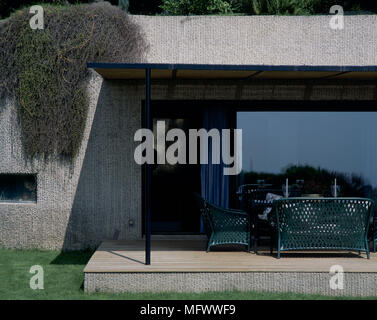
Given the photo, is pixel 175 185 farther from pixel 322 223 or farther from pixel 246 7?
pixel 246 7

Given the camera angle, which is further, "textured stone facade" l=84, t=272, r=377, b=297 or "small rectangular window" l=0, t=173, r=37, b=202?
"small rectangular window" l=0, t=173, r=37, b=202

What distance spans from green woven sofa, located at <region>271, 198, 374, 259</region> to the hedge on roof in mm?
3575

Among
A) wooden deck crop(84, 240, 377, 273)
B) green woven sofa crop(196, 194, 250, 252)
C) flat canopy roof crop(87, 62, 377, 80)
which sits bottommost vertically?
wooden deck crop(84, 240, 377, 273)

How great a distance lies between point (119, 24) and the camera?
28.5ft

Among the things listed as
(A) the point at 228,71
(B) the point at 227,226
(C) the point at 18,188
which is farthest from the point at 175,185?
(C) the point at 18,188

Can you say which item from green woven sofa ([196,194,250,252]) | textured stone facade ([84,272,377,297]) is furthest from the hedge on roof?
textured stone facade ([84,272,377,297])

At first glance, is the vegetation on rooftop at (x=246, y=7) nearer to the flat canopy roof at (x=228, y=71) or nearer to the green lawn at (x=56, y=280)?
the flat canopy roof at (x=228, y=71)

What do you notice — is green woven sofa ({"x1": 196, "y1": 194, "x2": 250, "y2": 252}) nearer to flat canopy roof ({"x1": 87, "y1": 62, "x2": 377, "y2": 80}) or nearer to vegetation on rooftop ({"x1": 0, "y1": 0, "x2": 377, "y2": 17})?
flat canopy roof ({"x1": 87, "y1": 62, "x2": 377, "y2": 80})

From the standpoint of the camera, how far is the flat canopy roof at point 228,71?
6629mm

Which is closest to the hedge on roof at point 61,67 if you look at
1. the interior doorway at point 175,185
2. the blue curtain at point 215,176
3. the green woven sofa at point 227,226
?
the interior doorway at point 175,185

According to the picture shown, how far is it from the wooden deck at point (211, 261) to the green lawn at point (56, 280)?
0.29 m

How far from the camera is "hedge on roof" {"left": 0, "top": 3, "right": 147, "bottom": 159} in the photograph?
338 inches

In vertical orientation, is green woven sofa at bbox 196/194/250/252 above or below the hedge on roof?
below
